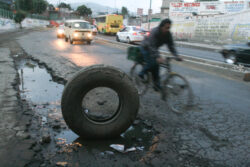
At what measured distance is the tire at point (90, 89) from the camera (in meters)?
3.11

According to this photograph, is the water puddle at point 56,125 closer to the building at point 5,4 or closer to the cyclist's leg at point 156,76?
the cyclist's leg at point 156,76

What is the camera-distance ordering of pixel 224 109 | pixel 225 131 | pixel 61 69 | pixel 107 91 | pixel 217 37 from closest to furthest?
pixel 107 91 → pixel 225 131 → pixel 224 109 → pixel 61 69 → pixel 217 37

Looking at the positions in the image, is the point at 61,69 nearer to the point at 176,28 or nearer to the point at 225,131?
the point at 225,131

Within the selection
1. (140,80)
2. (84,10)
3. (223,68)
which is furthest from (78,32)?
(84,10)

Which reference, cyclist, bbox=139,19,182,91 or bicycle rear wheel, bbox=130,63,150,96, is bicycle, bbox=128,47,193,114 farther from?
bicycle rear wheel, bbox=130,63,150,96

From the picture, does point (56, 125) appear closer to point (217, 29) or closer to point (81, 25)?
point (81, 25)

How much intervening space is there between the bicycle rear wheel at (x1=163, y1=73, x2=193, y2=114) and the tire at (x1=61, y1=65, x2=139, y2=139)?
176 centimetres

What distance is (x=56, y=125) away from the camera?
3727 millimetres

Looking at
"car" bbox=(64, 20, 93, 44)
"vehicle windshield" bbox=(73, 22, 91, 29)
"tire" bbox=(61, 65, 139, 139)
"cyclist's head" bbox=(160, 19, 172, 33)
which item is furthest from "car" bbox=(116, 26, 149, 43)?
"tire" bbox=(61, 65, 139, 139)

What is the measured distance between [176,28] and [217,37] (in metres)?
7.55

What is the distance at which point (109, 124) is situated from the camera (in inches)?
129

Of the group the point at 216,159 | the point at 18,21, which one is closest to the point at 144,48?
the point at 216,159

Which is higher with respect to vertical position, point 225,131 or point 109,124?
point 109,124

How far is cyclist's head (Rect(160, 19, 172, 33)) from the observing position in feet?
15.1
